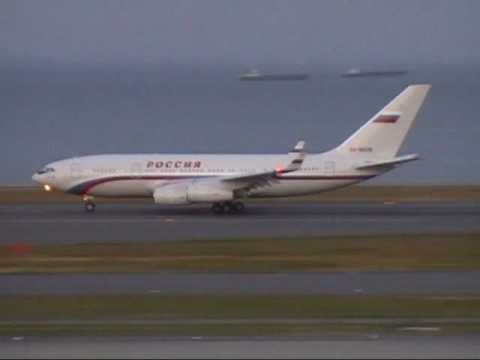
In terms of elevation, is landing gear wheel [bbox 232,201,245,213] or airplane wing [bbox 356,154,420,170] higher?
airplane wing [bbox 356,154,420,170]

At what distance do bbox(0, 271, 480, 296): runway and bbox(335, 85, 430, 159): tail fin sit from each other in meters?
25.9

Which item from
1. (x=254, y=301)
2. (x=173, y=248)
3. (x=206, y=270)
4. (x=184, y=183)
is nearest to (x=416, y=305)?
(x=254, y=301)

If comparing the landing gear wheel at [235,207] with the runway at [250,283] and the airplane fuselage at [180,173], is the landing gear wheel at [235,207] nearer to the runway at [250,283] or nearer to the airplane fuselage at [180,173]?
the airplane fuselage at [180,173]

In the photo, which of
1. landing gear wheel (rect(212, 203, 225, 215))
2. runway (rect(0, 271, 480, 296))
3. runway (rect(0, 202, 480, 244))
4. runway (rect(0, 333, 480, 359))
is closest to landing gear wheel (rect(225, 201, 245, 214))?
landing gear wheel (rect(212, 203, 225, 215))

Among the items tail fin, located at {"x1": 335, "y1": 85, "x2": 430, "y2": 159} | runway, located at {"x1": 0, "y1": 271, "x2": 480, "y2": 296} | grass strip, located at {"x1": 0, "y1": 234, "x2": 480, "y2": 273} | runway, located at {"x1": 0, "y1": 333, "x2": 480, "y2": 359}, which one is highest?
tail fin, located at {"x1": 335, "y1": 85, "x2": 430, "y2": 159}

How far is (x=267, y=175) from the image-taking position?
4881 cm

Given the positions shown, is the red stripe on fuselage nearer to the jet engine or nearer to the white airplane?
the white airplane

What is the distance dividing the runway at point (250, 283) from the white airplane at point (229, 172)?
2335cm

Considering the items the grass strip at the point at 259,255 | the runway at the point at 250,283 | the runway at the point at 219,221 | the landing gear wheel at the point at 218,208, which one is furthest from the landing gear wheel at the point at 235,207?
the runway at the point at 250,283

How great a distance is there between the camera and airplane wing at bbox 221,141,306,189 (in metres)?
48.3

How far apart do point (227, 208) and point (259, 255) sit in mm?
18913

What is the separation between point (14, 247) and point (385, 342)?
768 inches

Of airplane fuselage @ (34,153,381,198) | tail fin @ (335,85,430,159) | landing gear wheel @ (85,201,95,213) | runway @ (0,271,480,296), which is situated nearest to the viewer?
runway @ (0,271,480,296)

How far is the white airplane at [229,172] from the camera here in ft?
159
